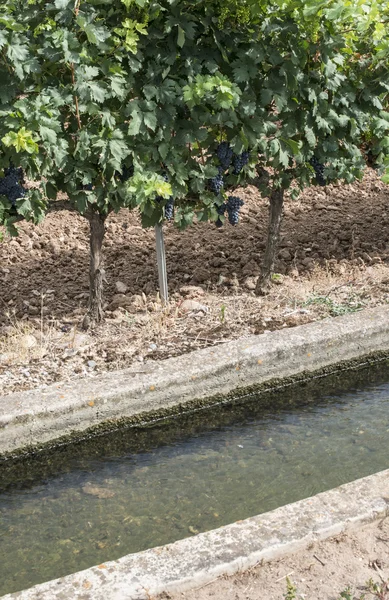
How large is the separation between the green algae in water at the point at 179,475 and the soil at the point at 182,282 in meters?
0.57

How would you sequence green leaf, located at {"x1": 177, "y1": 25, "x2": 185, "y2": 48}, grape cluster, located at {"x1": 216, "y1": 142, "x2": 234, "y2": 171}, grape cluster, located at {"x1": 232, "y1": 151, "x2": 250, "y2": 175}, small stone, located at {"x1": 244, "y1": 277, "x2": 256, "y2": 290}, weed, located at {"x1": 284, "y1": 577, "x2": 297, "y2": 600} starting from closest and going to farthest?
1. weed, located at {"x1": 284, "y1": 577, "x2": 297, "y2": 600}
2. green leaf, located at {"x1": 177, "y1": 25, "x2": 185, "y2": 48}
3. grape cluster, located at {"x1": 216, "y1": 142, "x2": 234, "y2": 171}
4. grape cluster, located at {"x1": 232, "y1": 151, "x2": 250, "y2": 175}
5. small stone, located at {"x1": 244, "y1": 277, "x2": 256, "y2": 290}

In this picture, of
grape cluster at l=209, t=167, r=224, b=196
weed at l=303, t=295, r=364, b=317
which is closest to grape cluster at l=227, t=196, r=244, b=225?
grape cluster at l=209, t=167, r=224, b=196

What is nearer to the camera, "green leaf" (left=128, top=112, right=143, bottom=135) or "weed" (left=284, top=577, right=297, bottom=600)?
"weed" (left=284, top=577, right=297, bottom=600)

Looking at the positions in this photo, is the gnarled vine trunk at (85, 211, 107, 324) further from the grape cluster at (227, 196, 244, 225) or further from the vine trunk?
the grape cluster at (227, 196, 244, 225)

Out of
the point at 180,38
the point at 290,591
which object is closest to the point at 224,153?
the point at 180,38

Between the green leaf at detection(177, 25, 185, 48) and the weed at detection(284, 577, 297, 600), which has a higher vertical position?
the green leaf at detection(177, 25, 185, 48)

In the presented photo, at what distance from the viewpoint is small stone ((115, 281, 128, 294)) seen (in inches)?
233

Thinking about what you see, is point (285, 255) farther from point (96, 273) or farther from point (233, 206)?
point (96, 273)

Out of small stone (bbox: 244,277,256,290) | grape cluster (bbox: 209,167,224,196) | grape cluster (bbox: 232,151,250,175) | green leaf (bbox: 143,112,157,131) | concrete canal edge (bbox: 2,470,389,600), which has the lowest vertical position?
concrete canal edge (bbox: 2,470,389,600)

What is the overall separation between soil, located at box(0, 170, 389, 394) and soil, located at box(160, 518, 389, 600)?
6.61ft

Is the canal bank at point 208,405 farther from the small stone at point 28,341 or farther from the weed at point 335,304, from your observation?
the small stone at point 28,341

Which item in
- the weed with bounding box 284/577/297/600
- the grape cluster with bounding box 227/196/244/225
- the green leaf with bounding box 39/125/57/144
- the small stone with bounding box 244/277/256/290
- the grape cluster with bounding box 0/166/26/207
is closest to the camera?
the weed with bounding box 284/577/297/600

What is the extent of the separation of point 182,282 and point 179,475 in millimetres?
2237

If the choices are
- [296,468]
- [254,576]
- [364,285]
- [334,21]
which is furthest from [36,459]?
[334,21]
